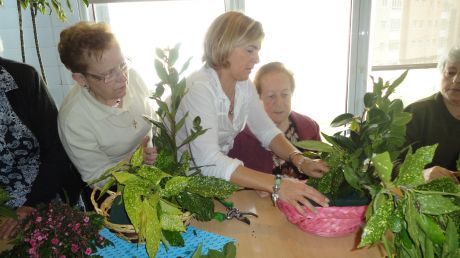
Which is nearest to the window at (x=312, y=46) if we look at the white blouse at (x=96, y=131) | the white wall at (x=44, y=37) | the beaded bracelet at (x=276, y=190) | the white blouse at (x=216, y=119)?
the white blouse at (x=216, y=119)

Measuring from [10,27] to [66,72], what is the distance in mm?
473

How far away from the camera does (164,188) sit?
2.67ft

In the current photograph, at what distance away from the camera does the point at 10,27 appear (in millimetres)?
2406

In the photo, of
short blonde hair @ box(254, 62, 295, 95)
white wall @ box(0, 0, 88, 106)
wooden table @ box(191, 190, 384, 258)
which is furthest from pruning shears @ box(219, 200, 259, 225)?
white wall @ box(0, 0, 88, 106)

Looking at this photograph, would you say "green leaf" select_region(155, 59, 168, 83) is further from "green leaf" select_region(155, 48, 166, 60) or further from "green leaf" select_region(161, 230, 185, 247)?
"green leaf" select_region(161, 230, 185, 247)

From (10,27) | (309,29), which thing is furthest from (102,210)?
(309,29)

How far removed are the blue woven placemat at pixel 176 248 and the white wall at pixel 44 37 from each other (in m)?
1.95

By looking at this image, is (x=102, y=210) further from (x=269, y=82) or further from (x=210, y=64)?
(x=269, y=82)

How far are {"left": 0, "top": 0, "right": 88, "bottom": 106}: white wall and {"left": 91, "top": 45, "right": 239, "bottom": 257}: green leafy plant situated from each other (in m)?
1.93

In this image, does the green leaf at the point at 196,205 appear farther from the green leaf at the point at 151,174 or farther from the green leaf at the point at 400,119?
the green leaf at the point at 400,119

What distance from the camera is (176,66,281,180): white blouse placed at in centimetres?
115

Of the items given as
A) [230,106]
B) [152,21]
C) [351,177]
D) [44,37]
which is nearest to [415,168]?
[351,177]

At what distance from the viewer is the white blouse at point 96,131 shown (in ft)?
4.23

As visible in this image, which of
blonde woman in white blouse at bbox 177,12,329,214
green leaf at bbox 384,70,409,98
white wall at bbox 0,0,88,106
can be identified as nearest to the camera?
green leaf at bbox 384,70,409,98
